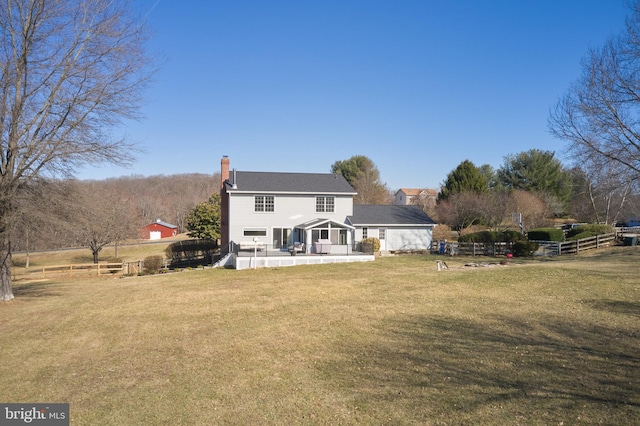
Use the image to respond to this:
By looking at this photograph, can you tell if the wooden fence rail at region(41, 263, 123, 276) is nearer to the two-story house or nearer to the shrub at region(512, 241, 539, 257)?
the two-story house

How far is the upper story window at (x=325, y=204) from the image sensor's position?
3444 cm

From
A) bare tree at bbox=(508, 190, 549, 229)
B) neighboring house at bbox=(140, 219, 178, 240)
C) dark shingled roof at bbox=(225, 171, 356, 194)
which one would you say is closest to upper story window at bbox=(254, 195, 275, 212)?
dark shingled roof at bbox=(225, 171, 356, 194)

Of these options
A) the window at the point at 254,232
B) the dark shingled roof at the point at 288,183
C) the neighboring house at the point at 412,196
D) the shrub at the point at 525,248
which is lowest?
the shrub at the point at 525,248

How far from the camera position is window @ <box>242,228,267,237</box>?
3238 cm

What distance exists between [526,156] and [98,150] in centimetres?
5710

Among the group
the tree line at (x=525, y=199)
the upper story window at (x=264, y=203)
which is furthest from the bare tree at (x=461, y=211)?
the upper story window at (x=264, y=203)

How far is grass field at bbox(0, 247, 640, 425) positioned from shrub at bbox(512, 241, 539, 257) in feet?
39.3

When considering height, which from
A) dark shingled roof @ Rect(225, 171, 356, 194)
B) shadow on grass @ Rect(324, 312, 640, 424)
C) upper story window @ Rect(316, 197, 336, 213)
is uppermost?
dark shingled roof @ Rect(225, 171, 356, 194)

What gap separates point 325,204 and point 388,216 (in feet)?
20.2

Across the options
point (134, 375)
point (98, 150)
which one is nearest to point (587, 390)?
point (134, 375)

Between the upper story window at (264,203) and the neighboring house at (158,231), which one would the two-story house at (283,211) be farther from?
the neighboring house at (158,231)

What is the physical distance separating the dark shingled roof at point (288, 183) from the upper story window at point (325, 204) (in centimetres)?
66

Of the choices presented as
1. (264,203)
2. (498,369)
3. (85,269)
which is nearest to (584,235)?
(264,203)

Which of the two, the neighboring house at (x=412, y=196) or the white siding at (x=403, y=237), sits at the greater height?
the neighboring house at (x=412, y=196)
